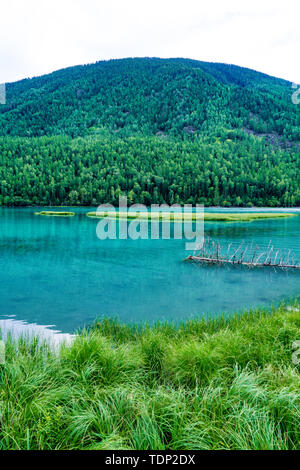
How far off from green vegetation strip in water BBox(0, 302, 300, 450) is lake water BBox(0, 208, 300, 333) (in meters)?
5.84

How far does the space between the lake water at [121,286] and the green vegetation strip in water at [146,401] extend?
584 centimetres

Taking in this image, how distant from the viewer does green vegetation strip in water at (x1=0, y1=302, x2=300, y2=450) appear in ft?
14.1

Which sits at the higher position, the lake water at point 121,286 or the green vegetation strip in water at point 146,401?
the green vegetation strip in water at point 146,401

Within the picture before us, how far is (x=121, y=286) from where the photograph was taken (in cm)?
1917

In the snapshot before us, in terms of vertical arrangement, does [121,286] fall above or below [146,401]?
below

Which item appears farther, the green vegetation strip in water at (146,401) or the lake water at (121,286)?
the lake water at (121,286)

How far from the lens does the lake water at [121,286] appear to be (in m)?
14.4

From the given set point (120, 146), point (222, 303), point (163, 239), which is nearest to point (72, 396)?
point (222, 303)

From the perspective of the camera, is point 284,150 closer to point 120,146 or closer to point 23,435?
point 120,146

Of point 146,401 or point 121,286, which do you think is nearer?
point 146,401

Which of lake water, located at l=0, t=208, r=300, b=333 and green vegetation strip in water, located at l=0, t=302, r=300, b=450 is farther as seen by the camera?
lake water, located at l=0, t=208, r=300, b=333

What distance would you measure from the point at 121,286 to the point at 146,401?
14.2m

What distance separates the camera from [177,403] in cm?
488

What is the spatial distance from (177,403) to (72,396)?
5.12 feet
